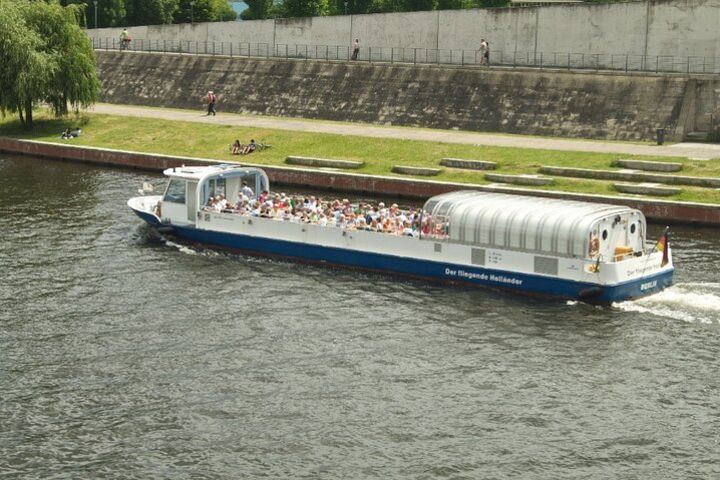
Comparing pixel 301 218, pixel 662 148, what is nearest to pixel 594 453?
pixel 301 218

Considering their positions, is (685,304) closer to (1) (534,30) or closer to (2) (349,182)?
(2) (349,182)

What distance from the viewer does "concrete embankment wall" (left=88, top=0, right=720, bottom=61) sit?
70.3 meters

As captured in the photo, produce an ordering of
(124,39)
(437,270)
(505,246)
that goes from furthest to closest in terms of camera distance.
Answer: (124,39) → (437,270) → (505,246)

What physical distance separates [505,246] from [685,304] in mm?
6460

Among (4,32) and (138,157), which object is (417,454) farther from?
(4,32)

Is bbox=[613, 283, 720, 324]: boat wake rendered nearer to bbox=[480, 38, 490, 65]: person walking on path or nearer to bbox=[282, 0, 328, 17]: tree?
bbox=[480, 38, 490, 65]: person walking on path

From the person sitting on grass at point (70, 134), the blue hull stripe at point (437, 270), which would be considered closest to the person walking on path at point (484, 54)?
the person sitting on grass at point (70, 134)

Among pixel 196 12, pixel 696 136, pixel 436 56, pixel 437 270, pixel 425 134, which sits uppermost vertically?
pixel 196 12

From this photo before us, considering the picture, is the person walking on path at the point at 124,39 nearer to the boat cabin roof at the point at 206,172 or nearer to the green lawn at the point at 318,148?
the green lawn at the point at 318,148

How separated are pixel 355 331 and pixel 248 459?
31.9 ft

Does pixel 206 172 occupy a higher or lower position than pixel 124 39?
lower

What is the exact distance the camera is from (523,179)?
5778cm

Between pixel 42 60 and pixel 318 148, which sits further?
pixel 42 60

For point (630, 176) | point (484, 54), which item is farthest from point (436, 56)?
point (630, 176)
